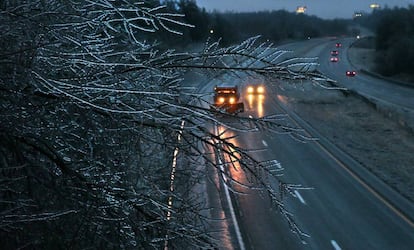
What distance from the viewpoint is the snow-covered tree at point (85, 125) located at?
4.50 meters

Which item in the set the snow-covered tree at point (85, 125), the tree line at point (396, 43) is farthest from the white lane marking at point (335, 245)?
the tree line at point (396, 43)

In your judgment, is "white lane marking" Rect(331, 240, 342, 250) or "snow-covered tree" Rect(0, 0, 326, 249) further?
"white lane marking" Rect(331, 240, 342, 250)

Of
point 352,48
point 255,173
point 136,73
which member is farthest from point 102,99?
point 352,48

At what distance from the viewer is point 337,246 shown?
14.9 metres

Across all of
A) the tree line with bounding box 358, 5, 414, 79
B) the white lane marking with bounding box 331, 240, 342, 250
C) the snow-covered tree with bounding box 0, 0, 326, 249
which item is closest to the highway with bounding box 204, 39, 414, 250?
the white lane marking with bounding box 331, 240, 342, 250

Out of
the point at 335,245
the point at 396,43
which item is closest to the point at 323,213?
the point at 335,245

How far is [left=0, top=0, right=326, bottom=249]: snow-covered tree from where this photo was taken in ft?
14.8

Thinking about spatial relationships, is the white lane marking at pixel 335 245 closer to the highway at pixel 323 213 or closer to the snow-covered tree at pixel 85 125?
the highway at pixel 323 213

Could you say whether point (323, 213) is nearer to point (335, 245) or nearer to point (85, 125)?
point (335, 245)

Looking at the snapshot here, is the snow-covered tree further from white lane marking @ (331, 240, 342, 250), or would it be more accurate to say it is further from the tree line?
the tree line

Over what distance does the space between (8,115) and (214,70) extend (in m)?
1.67

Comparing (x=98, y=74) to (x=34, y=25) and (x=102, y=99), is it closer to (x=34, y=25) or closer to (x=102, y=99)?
(x=102, y=99)

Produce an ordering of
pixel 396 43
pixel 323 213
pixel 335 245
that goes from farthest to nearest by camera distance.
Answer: pixel 396 43
pixel 323 213
pixel 335 245

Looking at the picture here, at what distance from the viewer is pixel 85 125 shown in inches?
206
